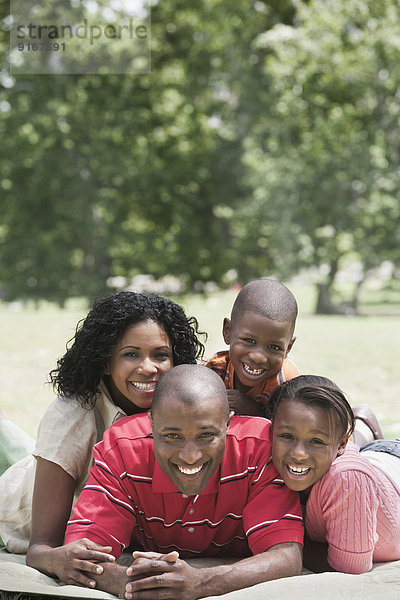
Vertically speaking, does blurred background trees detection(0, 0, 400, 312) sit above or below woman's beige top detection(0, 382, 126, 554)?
above

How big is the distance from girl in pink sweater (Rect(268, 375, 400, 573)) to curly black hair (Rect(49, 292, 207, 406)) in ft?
1.91

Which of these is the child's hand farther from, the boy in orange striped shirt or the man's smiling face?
the man's smiling face

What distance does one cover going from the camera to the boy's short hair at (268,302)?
3.24 metres

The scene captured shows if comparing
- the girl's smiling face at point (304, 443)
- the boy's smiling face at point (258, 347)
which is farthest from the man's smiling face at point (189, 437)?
the boy's smiling face at point (258, 347)

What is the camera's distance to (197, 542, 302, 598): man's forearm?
242 centimetres

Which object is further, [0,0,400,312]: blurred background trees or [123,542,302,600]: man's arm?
[0,0,400,312]: blurred background trees

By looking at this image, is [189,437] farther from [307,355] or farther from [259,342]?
[307,355]

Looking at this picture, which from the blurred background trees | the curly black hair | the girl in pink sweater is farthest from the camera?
the blurred background trees

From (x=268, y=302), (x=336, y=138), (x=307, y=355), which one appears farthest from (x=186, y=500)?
(x=336, y=138)

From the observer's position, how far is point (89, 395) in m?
3.01

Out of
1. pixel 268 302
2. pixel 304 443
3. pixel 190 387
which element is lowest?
pixel 304 443

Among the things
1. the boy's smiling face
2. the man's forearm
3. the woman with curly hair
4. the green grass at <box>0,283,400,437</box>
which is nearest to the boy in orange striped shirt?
the boy's smiling face

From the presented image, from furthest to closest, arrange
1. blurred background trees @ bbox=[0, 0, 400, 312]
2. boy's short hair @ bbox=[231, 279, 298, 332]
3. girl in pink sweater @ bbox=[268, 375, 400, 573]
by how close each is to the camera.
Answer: blurred background trees @ bbox=[0, 0, 400, 312]
boy's short hair @ bbox=[231, 279, 298, 332]
girl in pink sweater @ bbox=[268, 375, 400, 573]

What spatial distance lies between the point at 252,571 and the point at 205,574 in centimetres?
16
